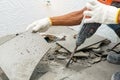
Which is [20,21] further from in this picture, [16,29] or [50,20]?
[50,20]

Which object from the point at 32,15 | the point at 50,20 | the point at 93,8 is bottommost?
the point at 32,15

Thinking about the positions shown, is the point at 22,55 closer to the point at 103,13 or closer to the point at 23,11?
the point at 103,13

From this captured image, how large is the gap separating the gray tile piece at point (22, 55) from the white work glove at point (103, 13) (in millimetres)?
455

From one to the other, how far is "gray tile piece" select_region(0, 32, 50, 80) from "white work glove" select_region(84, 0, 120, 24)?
455mm

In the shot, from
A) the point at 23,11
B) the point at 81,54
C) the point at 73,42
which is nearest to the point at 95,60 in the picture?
the point at 81,54

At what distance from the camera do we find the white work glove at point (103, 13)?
4.95 ft

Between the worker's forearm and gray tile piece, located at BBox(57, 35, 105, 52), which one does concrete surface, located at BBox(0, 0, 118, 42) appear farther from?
the worker's forearm

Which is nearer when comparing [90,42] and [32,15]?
[90,42]

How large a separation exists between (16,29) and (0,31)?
0.17m

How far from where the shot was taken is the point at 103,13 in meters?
1.52

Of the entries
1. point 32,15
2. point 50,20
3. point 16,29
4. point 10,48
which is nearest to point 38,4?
point 32,15

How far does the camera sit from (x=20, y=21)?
8.62 ft

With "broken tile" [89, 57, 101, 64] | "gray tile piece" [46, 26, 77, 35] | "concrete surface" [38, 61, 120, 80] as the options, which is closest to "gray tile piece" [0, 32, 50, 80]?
"concrete surface" [38, 61, 120, 80]

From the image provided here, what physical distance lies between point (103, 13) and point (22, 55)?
0.64m
